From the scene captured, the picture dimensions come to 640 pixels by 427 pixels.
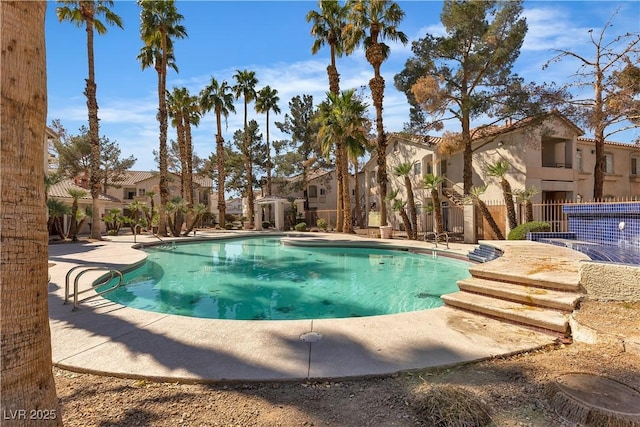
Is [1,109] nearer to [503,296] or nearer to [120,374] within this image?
[120,374]

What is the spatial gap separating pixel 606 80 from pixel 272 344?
18.8 meters

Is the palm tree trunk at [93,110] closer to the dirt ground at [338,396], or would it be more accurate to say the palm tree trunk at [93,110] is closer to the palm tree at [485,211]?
the dirt ground at [338,396]

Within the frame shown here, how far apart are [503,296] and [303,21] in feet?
80.9

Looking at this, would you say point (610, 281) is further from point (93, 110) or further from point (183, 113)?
point (183, 113)

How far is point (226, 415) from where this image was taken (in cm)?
280

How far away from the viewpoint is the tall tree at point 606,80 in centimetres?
1291

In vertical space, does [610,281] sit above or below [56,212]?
below

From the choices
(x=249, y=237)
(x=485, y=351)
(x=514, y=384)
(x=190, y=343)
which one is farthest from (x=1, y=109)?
(x=249, y=237)

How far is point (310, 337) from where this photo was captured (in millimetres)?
4480

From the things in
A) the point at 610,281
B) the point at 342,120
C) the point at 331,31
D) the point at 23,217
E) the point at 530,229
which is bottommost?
the point at 610,281

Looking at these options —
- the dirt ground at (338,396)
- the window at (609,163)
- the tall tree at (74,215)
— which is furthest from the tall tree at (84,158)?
the window at (609,163)

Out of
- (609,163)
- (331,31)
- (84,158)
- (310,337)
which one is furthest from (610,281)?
(84,158)

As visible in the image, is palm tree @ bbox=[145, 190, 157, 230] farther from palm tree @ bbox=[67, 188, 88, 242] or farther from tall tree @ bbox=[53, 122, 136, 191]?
tall tree @ bbox=[53, 122, 136, 191]

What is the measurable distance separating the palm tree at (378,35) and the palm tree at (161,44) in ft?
39.8
